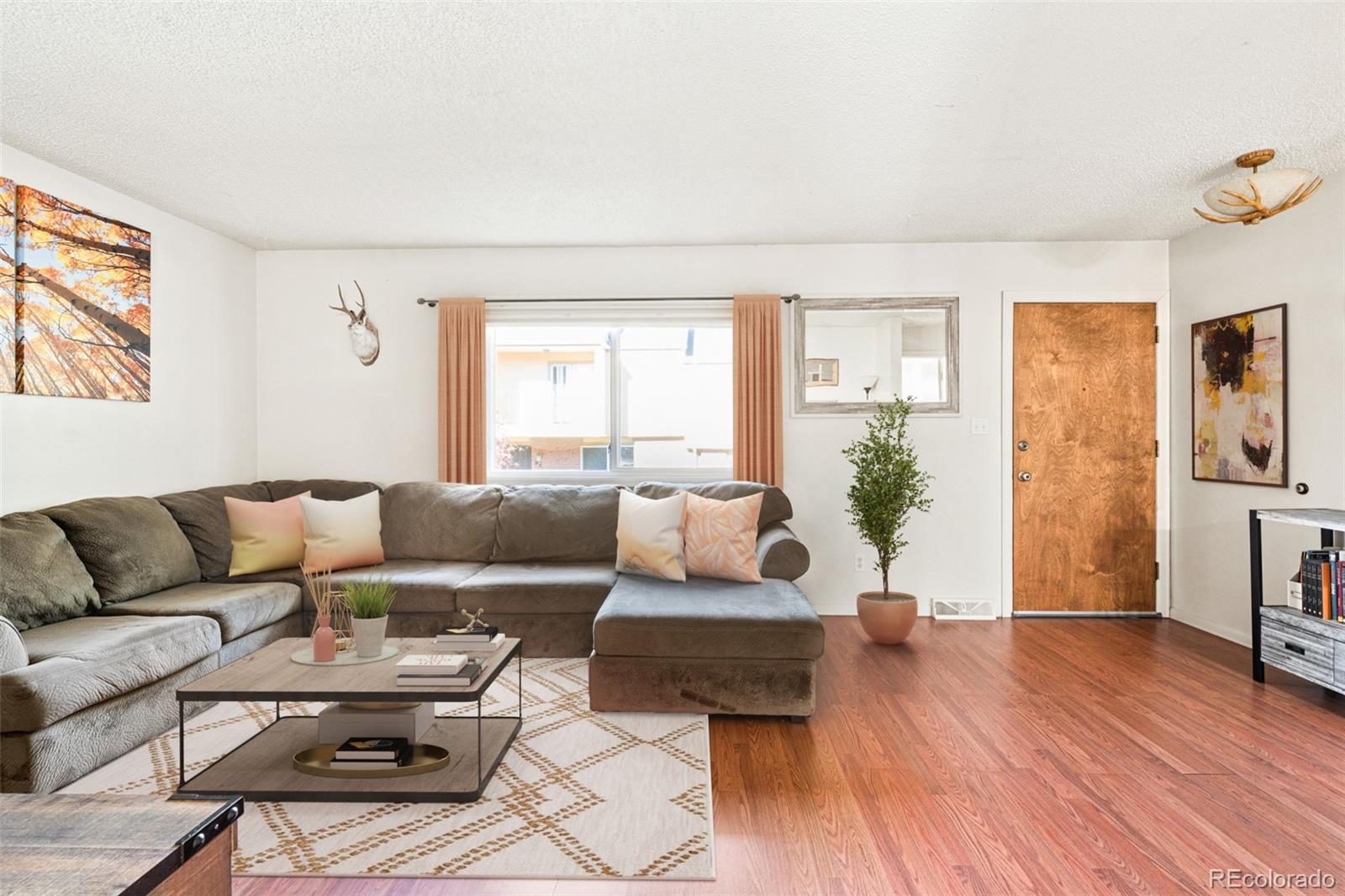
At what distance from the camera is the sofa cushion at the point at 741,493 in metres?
4.50

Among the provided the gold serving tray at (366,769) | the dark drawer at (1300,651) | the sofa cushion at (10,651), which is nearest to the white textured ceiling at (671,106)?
the sofa cushion at (10,651)

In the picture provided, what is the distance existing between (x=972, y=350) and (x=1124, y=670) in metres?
2.19

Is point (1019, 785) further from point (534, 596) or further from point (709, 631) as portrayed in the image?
point (534, 596)

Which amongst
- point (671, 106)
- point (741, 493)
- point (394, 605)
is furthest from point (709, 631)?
point (671, 106)

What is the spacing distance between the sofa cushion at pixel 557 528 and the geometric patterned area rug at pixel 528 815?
4.85 feet

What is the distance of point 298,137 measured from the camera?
10.8 feet

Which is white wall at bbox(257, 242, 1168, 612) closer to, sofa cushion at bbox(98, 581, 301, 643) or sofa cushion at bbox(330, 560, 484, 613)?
sofa cushion at bbox(330, 560, 484, 613)

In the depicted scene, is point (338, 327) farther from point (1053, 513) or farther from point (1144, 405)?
point (1144, 405)

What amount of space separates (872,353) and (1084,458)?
5.09ft

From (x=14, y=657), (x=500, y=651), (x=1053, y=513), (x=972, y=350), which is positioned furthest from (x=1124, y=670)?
(x=14, y=657)

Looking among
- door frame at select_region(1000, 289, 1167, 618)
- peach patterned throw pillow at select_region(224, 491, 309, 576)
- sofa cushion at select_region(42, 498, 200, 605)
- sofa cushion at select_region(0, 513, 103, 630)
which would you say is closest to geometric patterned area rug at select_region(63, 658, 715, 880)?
sofa cushion at select_region(0, 513, 103, 630)

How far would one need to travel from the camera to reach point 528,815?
2.34m

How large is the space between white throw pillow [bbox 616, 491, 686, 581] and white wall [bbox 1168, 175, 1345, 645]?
3141mm

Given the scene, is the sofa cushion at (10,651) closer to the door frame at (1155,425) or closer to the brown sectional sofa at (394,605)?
the brown sectional sofa at (394,605)
